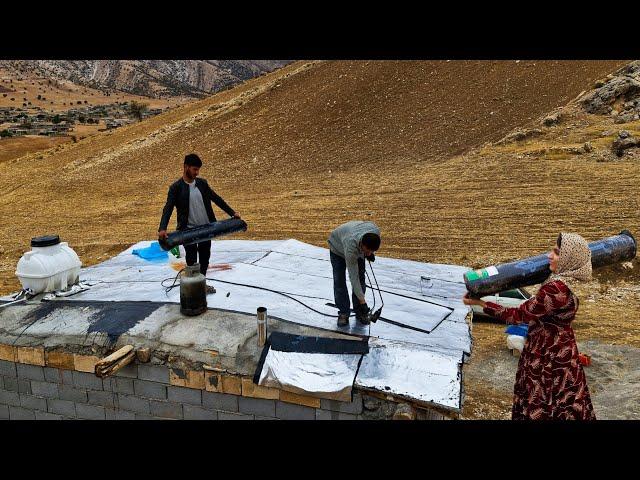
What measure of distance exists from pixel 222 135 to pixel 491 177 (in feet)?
47.0

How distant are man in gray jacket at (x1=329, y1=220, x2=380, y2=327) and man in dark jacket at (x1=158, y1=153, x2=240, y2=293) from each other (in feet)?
4.41

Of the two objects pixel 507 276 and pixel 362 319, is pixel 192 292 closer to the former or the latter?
pixel 362 319

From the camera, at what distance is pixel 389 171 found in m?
18.8

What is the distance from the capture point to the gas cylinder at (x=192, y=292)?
15.8ft

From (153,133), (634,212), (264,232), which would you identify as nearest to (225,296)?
(264,232)

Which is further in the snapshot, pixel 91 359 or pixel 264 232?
pixel 264 232

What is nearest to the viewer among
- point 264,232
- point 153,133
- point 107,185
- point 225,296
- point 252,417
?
point 252,417

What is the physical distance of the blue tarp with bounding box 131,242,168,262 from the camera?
732 centimetres

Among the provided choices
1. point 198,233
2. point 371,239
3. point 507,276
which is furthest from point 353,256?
point 198,233

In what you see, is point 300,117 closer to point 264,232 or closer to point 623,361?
point 264,232

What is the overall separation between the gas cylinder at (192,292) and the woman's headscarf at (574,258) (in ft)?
10.2

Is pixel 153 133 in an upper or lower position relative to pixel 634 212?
upper

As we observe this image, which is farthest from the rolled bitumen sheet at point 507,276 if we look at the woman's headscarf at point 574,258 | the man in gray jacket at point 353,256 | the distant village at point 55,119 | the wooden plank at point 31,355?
the distant village at point 55,119

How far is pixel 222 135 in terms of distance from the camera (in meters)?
25.4
